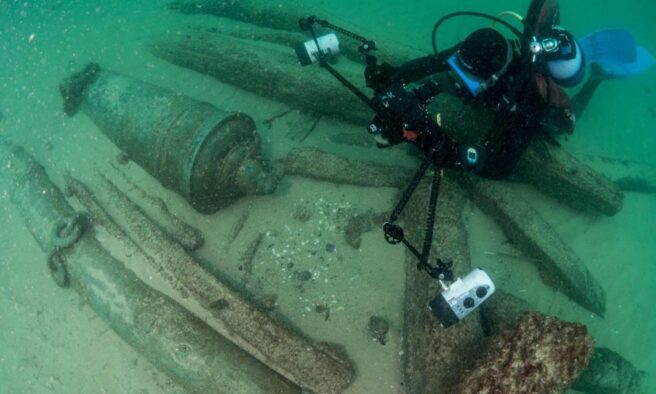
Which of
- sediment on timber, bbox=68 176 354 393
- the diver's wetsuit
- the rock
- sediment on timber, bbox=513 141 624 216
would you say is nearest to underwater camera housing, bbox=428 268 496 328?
the rock

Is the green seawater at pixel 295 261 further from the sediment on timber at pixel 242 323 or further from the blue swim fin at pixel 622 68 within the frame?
the blue swim fin at pixel 622 68

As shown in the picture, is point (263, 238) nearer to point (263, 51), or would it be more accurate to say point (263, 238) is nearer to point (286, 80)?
point (286, 80)

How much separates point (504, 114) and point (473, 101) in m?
0.33

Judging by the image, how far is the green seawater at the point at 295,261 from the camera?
167 inches

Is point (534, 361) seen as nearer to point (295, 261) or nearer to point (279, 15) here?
point (295, 261)

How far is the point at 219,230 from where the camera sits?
16.3 ft

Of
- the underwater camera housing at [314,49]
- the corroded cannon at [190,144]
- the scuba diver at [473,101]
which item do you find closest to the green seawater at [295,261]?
the corroded cannon at [190,144]

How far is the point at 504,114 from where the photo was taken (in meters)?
3.85

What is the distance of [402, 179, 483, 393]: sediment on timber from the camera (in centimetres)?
322

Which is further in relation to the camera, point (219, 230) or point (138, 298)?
point (219, 230)

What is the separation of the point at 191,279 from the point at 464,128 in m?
3.41

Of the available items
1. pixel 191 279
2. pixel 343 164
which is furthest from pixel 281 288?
pixel 343 164

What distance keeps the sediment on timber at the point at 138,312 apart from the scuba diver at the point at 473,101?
5.56 ft

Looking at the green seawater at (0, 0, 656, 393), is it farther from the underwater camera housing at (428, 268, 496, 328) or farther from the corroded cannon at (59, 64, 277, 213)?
the underwater camera housing at (428, 268, 496, 328)
